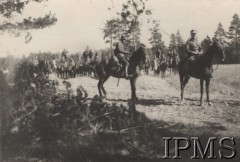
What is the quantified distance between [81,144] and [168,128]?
81.9 inches

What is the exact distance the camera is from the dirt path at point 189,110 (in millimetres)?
9719

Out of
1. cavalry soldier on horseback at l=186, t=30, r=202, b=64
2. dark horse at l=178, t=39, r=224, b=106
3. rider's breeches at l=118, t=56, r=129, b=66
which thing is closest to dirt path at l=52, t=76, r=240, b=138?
dark horse at l=178, t=39, r=224, b=106

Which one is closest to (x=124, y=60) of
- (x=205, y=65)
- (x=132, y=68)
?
(x=132, y=68)

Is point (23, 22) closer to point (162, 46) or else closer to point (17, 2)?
point (17, 2)

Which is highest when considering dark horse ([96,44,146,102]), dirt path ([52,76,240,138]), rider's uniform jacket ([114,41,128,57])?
rider's uniform jacket ([114,41,128,57])

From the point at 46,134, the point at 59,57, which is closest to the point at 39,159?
the point at 46,134

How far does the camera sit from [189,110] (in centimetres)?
1158

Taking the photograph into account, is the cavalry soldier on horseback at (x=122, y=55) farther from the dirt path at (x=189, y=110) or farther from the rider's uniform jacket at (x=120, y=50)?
the dirt path at (x=189, y=110)

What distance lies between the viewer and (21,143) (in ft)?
29.8

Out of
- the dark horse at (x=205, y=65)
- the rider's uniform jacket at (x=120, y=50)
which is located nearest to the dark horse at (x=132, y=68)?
the rider's uniform jacket at (x=120, y=50)

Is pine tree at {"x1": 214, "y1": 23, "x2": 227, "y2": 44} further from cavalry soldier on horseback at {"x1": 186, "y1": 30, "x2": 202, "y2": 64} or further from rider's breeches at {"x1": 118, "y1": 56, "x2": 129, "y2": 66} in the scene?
rider's breeches at {"x1": 118, "y1": 56, "x2": 129, "y2": 66}

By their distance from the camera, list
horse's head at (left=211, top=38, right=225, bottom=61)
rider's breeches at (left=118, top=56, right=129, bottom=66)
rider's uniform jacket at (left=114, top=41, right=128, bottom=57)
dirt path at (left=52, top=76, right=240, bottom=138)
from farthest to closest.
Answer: rider's breeches at (left=118, top=56, right=129, bottom=66), rider's uniform jacket at (left=114, top=41, right=128, bottom=57), horse's head at (left=211, top=38, right=225, bottom=61), dirt path at (left=52, top=76, right=240, bottom=138)

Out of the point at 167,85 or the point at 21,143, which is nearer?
the point at 21,143

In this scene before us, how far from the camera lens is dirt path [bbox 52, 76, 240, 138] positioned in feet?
31.9
